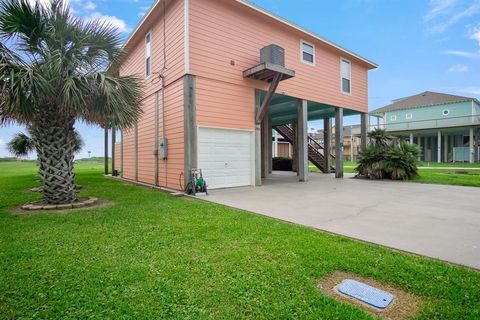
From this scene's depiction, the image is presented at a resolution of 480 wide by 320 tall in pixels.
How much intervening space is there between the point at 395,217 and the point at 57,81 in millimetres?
7043

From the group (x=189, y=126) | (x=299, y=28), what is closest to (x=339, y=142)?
(x=299, y=28)

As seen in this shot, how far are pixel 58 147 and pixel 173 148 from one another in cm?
322

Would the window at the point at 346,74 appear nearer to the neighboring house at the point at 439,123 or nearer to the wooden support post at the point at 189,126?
the wooden support post at the point at 189,126

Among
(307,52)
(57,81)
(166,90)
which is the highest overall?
(307,52)

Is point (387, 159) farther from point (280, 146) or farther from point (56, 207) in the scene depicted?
point (280, 146)

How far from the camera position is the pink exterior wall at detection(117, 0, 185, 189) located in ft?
27.1

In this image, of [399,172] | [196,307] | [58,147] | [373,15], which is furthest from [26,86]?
[373,15]

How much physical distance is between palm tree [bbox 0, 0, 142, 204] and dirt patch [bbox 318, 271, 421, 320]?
17.8ft

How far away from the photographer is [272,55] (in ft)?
29.2

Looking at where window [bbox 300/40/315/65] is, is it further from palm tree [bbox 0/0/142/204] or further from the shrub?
the shrub

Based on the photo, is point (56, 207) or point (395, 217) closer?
point (395, 217)

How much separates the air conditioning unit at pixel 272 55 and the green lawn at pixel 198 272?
21.0ft

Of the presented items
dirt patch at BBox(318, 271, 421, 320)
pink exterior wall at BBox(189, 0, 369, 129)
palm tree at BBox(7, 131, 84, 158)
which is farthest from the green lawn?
palm tree at BBox(7, 131, 84, 158)

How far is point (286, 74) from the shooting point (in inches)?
360
